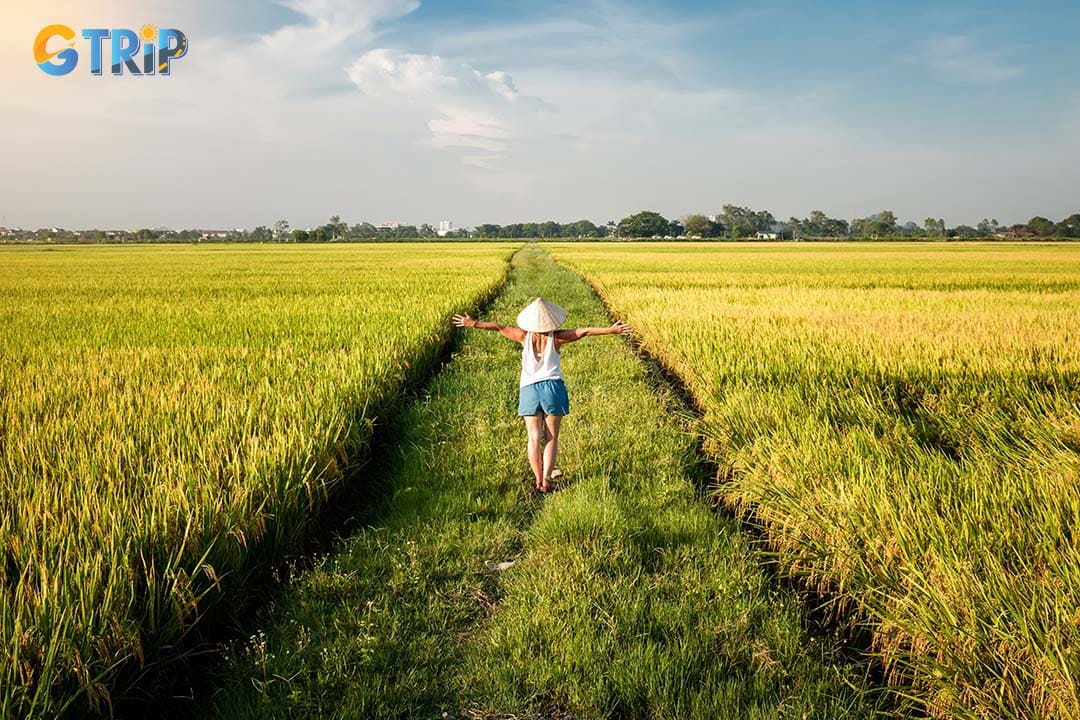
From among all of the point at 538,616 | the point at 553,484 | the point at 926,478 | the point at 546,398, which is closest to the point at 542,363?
the point at 546,398

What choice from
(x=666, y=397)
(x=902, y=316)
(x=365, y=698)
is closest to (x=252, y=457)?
(x=365, y=698)

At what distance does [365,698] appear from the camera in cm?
220

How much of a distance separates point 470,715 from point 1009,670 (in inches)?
69.2

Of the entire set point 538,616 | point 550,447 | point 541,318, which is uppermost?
point 541,318

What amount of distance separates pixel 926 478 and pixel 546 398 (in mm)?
2151

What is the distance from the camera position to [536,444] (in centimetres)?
411

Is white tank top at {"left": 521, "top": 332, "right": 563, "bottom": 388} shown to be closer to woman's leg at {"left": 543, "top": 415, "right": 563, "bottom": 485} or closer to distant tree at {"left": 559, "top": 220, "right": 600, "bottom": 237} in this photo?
woman's leg at {"left": 543, "top": 415, "right": 563, "bottom": 485}

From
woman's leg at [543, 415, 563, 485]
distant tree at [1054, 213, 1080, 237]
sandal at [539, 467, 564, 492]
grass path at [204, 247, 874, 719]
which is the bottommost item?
grass path at [204, 247, 874, 719]

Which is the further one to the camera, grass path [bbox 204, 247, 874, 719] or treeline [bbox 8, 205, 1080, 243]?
treeline [bbox 8, 205, 1080, 243]

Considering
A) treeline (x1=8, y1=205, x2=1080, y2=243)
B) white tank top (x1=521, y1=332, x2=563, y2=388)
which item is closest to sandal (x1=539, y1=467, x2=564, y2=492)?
white tank top (x1=521, y1=332, x2=563, y2=388)

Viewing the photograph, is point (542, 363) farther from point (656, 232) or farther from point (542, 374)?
point (656, 232)

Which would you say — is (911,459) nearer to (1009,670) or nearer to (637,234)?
(1009,670)

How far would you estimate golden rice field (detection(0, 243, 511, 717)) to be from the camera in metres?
2.00

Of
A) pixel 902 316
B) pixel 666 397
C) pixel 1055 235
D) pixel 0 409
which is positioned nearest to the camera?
pixel 0 409
